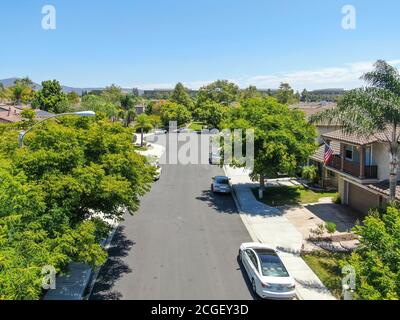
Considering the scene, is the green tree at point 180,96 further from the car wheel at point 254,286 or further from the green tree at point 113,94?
the car wheel at point 254,286

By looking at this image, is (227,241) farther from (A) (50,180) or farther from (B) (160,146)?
(B) (160,146)

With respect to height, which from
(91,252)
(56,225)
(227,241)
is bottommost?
(227,241)

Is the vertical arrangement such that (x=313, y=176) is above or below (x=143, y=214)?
above

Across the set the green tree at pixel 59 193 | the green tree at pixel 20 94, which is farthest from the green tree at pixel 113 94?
the green tree at pixel 59 193

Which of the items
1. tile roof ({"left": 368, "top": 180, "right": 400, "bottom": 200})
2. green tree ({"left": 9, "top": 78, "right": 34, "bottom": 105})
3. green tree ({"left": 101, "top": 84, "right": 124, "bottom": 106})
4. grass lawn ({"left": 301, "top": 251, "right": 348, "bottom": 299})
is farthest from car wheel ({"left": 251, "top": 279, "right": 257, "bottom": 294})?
green tree ({"left": 9, "top": 78, "right": 34, "bottom": 105})

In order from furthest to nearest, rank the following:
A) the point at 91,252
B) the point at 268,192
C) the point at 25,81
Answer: the point at 25,81 → the point at 268,192 → the point at 91,252

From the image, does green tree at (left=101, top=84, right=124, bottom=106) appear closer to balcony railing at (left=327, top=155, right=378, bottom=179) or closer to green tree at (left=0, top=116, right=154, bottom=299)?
balcony railing at (left=327, top=155, right=378, bottom=179)

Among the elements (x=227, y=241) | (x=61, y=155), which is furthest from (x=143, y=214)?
(x=61, y=155)

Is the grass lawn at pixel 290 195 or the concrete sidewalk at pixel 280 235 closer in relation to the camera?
the concrete sidewalk at pixel 280 235
